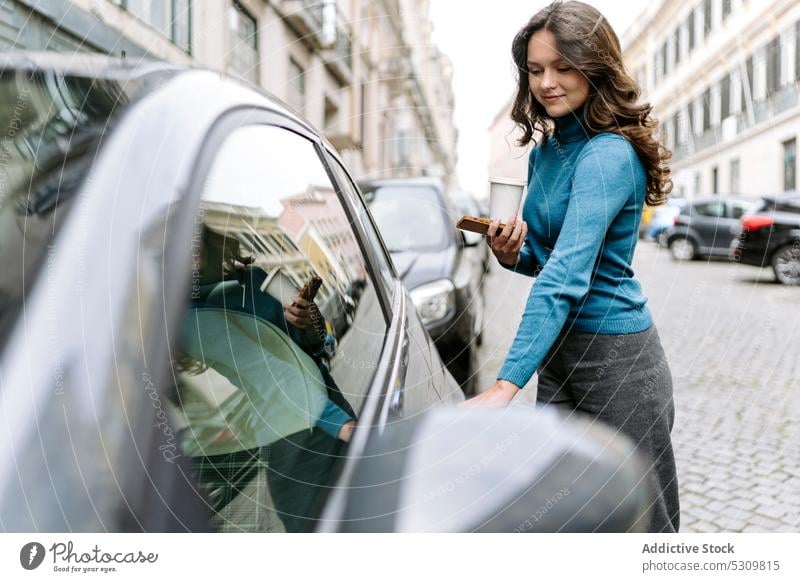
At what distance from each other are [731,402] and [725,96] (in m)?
2.45

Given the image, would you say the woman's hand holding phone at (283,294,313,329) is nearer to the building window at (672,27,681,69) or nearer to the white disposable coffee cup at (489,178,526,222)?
the white disposable coffee cup at (489,178,526,222)

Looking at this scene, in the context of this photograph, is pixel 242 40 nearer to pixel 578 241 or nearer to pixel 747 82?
→ pixel 578 241

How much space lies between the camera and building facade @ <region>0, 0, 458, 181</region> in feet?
3.90

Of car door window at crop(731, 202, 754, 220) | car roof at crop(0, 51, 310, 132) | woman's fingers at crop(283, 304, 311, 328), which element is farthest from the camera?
car door window at crop(731, 202, 754, 220)

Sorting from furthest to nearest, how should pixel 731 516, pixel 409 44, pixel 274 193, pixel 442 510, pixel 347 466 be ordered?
pixel 731 516
pixel 409 44
pixel 274 193
pixel 347 466
pixel 442 510

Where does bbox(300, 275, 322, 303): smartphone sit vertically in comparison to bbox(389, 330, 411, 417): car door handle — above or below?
above

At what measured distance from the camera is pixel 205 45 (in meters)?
1.36

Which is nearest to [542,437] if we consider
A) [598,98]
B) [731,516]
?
[598,98]

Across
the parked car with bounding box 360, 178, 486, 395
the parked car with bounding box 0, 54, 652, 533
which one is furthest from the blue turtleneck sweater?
the parked car with bounding box 360, 178, 486, 395

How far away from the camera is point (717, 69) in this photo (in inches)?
64.5

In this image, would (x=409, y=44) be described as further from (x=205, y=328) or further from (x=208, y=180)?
(x=205, y=328)

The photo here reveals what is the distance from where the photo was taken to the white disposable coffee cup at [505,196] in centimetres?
124
